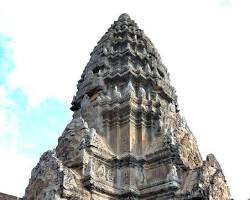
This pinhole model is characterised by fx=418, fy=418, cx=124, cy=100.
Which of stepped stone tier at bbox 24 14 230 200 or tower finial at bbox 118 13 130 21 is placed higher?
tower finial at bbox 118 13 130 21

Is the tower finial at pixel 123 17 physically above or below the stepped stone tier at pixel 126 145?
above

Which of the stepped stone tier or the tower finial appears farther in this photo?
the tower finial

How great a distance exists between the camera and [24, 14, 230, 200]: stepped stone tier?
1600 cm

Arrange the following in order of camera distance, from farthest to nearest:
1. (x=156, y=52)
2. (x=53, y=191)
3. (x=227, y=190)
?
(x=156, y=52), (x=227, y=190), (x=53, y=191)

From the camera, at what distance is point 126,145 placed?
18.1 m

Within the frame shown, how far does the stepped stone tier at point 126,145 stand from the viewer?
52.5ft

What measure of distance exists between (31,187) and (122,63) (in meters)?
8.46

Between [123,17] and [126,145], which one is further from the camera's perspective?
[123,17]

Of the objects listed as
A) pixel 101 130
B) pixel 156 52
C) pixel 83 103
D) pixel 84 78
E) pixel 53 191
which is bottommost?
pixel 53 191

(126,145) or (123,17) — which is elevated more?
(123,17)

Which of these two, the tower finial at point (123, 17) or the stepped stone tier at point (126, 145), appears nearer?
the stepped stone tier at point (126, 145)

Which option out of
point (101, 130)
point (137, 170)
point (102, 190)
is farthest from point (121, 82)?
point (102, 190)

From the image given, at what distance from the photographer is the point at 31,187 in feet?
54.7

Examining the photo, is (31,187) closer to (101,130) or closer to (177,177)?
(101,130)
